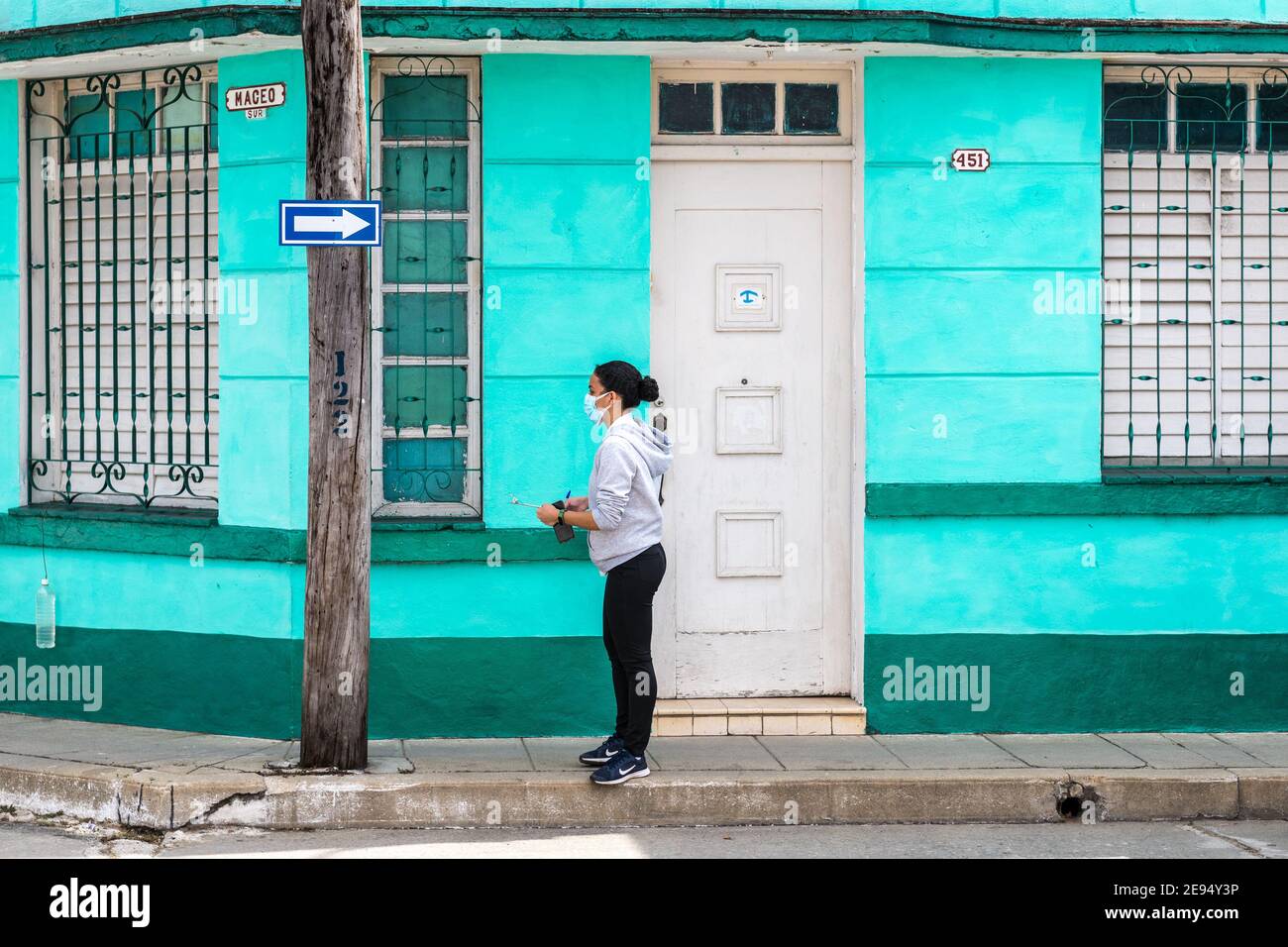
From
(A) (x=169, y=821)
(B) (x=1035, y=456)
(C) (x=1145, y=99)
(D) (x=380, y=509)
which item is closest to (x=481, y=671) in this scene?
(D) (x=380, y=509)

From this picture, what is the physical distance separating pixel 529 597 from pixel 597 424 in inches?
35.7

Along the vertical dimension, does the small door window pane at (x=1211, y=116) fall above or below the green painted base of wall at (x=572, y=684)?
above

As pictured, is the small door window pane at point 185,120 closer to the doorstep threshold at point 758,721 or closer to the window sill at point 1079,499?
the doorstep threshold at point 758,721

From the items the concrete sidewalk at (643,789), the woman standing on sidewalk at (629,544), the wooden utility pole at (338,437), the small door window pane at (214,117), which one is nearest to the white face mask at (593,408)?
the woman standing on sidewalk at (629,544)

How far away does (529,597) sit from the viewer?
26.9 ft

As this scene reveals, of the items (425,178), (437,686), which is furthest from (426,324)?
(437,686)

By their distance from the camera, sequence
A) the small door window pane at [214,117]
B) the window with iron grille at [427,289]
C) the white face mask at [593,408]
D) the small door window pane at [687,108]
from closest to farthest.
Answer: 1. the white face mask at [593,408]
2. the window with iron grille at [427,289]
3. the small door window pane at [687,108]
4. the small door window pane at [214,117]

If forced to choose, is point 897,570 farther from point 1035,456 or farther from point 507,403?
point 507,403

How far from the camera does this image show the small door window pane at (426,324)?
8.33 m

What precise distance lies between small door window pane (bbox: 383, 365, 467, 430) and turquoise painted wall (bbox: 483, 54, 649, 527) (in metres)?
0.24

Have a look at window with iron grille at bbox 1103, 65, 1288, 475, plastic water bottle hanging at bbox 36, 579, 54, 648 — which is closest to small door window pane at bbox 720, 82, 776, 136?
window with iron grille at bbox 1103, 65, 1288, 475

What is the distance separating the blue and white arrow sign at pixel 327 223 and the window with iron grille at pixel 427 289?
1.17 meters

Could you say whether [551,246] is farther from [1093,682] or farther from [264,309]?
[1093,682]
